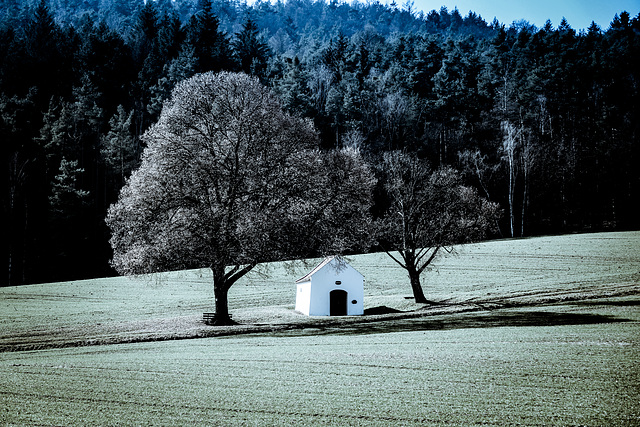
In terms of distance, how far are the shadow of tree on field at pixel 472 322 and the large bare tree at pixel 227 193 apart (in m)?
4.88

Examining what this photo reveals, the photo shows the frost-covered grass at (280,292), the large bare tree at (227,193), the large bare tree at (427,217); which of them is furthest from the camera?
the large bare tree at (427,217)

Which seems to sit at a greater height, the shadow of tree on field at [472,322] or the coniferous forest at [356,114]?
the coniferous forest at [356,114]

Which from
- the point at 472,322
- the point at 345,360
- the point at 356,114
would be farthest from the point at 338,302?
the point at 356,114

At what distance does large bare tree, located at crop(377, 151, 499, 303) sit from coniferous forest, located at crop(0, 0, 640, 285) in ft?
128

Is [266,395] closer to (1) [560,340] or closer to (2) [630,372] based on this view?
(2) [630,372]

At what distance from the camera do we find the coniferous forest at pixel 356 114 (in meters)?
69.8

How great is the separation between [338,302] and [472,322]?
42.8 ft

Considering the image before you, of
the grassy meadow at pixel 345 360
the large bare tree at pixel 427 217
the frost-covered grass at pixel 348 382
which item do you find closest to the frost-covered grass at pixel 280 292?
the grassy meadow at pixel 345 360

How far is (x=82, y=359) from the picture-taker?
1869cm

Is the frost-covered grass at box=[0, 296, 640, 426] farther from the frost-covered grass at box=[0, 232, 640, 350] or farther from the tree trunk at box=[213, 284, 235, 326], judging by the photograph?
A: the tree trunk at box=[213, 284, 235, 326]

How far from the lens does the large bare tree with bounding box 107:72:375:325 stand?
27.2 m

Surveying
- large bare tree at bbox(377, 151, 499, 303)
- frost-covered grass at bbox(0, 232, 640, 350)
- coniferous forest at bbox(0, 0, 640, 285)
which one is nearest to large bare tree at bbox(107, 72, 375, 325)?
frost-covered grass at bbox(0, 232, 640, 350)

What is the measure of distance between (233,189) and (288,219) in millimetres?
3596

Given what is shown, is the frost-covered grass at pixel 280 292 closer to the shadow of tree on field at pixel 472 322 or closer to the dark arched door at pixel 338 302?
the dark arched door at pixel 338 302
